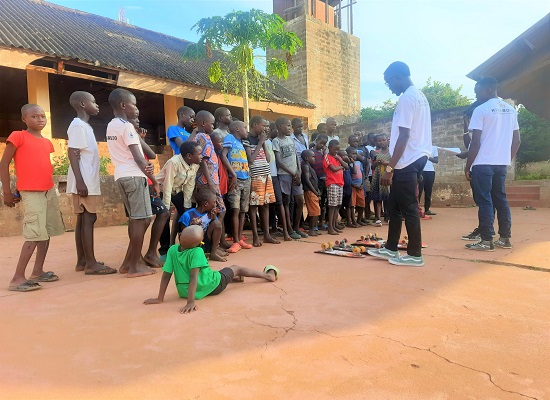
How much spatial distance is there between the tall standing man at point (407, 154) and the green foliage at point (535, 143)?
Result: 12632 mm

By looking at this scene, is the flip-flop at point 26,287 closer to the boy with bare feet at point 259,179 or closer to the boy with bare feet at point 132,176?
the boy with bare feet at point 132,176

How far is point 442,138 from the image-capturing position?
37.2 ft

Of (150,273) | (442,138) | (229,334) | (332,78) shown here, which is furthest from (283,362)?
(332,78)

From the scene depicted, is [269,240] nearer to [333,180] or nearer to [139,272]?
[333,180]

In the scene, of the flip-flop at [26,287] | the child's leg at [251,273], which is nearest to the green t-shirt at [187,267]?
the child's leg at [251,273]

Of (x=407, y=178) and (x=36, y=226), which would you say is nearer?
(x=36, y=226)

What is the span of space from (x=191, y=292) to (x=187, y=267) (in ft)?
0.63

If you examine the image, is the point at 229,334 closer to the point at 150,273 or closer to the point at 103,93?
the point at 150,273

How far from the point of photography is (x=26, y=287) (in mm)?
3109

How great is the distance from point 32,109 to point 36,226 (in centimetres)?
100

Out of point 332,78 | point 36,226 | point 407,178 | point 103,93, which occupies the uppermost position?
point 332,78

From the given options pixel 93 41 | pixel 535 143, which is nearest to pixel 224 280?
pixel 93 41

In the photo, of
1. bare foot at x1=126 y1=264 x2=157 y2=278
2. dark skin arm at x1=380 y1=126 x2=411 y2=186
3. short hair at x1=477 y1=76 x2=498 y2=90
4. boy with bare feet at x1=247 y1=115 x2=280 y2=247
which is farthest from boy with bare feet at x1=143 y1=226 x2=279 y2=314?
short hair at x1=477 y1=76 x2=498 y2=90

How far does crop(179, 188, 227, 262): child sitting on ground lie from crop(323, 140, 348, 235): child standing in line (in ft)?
7.43
